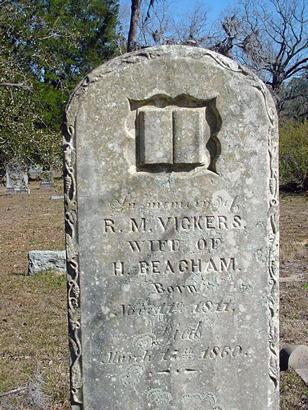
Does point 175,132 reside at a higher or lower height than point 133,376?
higher

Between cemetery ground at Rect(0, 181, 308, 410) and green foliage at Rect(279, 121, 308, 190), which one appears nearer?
cemetery ground at Rect(0, 181, 308, 410)

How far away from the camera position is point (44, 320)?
7.08 m

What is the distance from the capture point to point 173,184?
364cm

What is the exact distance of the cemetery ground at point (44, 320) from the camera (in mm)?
4961

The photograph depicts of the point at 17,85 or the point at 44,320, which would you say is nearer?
the point at 44,320

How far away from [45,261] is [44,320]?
231 cm

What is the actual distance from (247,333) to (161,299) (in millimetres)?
555

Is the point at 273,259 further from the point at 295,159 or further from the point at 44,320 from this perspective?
the point at 295,159

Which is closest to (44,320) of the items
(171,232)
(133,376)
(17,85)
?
(17,85)

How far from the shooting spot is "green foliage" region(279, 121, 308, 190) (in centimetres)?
2272

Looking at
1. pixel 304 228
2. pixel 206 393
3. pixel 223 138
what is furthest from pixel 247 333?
pixel 304 228

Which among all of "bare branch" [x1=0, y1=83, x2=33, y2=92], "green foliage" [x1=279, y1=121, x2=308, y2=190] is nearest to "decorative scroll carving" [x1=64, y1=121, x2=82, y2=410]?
"bare branch" [x1=0, y1=83, x2=33, y2=92]

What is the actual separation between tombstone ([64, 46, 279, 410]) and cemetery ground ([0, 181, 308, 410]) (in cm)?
126

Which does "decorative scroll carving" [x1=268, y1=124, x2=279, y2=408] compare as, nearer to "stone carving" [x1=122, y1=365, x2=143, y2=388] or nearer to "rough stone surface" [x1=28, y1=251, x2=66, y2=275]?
"stone carving" [x1=122, y1=365, x2=143, y2=388]
